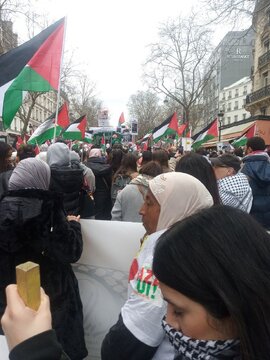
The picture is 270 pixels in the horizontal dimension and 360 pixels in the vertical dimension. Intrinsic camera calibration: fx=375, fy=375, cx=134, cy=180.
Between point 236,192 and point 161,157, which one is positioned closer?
point 236,192

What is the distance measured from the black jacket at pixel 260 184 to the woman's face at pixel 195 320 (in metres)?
3.52

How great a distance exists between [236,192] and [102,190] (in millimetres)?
2801

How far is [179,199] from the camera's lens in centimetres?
178

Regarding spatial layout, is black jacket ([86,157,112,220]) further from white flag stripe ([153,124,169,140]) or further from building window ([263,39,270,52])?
building window ([263,39,270,52])

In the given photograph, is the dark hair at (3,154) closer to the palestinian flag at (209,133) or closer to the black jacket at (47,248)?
the black jacket at (47,248)

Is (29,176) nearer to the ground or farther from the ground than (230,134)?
nearer to the ground

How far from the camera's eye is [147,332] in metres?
1.31

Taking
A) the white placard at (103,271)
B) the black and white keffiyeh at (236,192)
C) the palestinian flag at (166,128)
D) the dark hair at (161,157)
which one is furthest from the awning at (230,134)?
the white placard at (103,271)

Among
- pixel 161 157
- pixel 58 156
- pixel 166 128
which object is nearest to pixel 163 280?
pixel 58 156

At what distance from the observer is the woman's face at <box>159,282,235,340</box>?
40.4 inches

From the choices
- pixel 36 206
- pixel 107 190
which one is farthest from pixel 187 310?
pixel 107 190

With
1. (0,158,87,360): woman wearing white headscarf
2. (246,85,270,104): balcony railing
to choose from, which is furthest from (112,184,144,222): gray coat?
(246,85,270,104): balcony railing

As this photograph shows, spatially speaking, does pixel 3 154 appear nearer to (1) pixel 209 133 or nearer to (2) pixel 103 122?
(1) pixel 209 133

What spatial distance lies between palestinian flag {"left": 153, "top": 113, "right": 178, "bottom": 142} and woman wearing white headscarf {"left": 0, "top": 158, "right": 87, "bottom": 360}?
10302 millimetres
